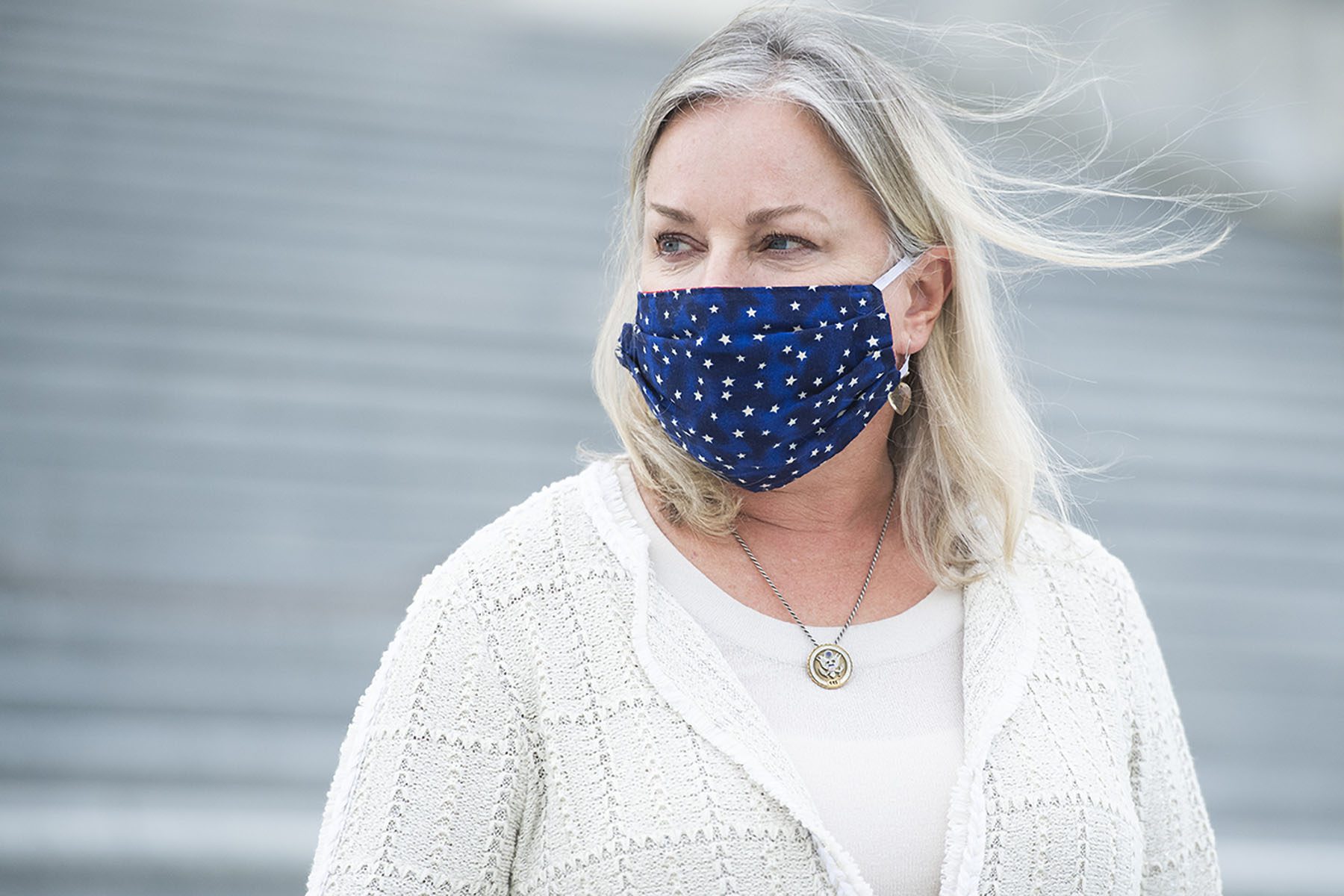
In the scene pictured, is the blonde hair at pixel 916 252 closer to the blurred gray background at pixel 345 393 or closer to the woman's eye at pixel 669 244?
the woman's eye at pixel 669 244

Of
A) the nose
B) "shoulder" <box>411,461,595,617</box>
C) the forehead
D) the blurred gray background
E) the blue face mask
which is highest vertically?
the blurred gray background

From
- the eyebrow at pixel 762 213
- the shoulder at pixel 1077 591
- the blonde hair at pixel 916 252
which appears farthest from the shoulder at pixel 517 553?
the shoulder at pixel 1077 591

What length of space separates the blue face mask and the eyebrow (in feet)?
0.27

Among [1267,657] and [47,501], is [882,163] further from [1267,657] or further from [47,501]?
[1267,657]

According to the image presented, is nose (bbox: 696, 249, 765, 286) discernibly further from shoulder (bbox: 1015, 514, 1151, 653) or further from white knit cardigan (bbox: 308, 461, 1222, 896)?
shoulder (bbox: 1015, 514, 1151, 653)

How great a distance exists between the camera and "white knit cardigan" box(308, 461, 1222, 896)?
5.40 feet

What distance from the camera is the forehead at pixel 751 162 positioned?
1.82 metres

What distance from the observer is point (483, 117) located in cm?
633

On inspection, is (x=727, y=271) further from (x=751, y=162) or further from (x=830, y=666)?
(x=830, y=666)

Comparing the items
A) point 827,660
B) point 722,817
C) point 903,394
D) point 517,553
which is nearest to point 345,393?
point 903,394

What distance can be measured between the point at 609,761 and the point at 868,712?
33 centimetres

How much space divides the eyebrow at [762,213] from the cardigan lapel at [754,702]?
0.36 meters

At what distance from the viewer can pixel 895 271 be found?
1943 millimetres

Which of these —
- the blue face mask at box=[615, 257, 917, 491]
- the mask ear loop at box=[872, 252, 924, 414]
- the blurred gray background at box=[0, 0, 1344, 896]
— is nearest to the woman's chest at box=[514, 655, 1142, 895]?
the blue face mask at box=[615, 257, 917, 491]
